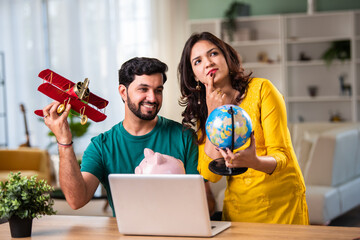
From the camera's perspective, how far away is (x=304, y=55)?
7.08 meters

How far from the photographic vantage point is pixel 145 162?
1.74 m

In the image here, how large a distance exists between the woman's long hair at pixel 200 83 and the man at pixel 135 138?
0.07 meters

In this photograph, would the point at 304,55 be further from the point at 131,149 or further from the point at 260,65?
the point at 131,149

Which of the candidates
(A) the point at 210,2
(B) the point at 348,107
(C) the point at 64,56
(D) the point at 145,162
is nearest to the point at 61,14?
(C) the point at 64,56

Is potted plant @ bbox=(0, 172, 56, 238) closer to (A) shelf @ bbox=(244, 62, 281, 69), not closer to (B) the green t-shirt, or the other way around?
(B) the green t-shirt

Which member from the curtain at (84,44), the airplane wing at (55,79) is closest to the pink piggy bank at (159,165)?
the airplane wing at (55,79)

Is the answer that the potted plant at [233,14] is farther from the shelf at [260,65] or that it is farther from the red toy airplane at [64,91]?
the red toy airplane at [64,91]

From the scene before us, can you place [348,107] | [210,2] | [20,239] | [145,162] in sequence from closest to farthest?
[20,239] → [145,162] → [348,107] → [210,2]

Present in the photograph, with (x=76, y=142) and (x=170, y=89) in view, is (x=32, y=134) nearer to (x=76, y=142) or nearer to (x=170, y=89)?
(x=76, y=142)

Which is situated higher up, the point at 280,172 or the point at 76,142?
the point at 280,172

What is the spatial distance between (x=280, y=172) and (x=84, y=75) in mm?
5070

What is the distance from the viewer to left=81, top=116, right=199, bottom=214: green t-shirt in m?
1.88

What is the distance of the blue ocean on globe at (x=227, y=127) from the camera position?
4.87 ft

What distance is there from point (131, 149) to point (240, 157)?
531mm
